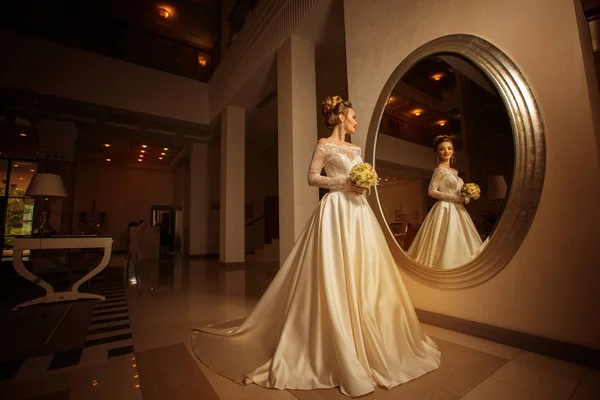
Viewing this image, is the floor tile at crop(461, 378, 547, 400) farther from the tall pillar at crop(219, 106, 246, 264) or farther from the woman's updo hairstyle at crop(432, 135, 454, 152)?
the tall pillar at crop(219, 106, 246, 264)

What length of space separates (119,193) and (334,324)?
47.5ft

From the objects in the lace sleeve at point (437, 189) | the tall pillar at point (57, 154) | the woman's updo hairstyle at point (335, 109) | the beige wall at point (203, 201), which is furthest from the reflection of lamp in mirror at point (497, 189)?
the tall pillar at point (57, 154)

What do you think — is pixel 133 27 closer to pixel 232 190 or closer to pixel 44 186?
pixel 232 190

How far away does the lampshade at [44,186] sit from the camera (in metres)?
3.66

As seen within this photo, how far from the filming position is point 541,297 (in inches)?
69.8

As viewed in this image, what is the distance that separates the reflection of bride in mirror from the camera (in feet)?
7.00

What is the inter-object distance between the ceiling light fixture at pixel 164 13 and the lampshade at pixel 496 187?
8.93 m

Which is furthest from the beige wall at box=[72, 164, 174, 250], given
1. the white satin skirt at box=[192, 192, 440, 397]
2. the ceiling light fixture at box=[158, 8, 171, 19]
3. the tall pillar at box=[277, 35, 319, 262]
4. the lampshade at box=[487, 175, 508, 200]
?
the lampshade at box=[487, 175, 508, 200]

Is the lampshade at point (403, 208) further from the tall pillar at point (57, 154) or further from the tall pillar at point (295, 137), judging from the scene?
the tall pillar at point (57, 154)

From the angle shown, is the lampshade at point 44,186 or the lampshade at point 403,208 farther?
the lampshade at point 44,186

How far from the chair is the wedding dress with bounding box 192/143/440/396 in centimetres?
85

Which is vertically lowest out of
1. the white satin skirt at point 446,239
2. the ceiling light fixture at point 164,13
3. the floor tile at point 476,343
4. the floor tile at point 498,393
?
the floor tile at point 476,343

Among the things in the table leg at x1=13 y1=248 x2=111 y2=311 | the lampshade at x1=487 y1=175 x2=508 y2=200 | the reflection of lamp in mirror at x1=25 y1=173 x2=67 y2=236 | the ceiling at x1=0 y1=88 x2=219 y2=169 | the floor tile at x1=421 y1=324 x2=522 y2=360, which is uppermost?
the ceiling at x1=0 y1=88 x2=219 y2=169

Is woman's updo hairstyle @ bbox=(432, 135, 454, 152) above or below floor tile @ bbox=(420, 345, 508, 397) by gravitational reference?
above
